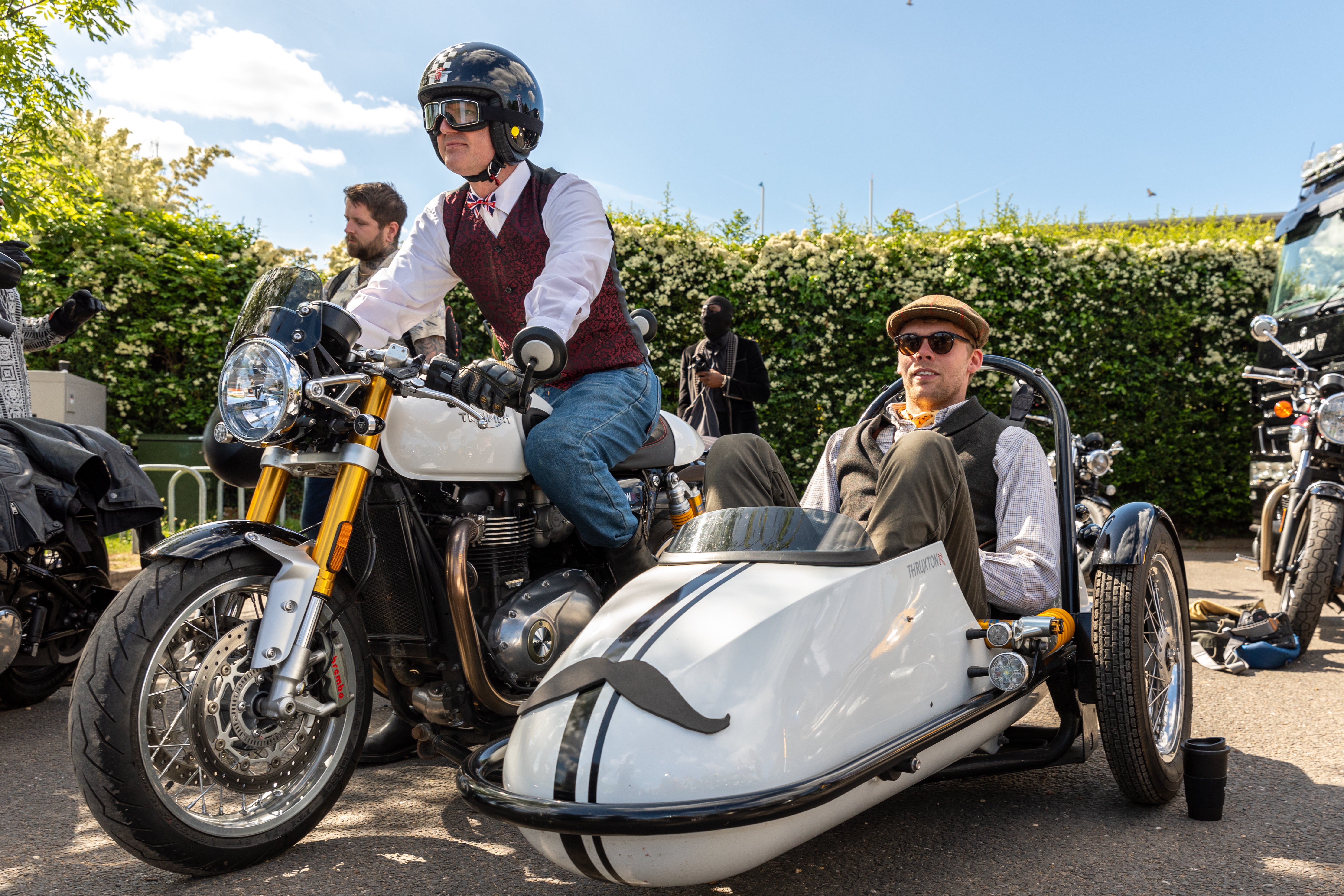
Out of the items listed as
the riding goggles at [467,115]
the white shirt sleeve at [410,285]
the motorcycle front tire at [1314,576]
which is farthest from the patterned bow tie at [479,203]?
the motorcycle front tire at [1314,576]

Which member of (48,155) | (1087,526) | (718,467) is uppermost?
(48,155)

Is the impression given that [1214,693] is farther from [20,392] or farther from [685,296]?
[685,296]

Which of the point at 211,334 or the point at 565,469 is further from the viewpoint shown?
the point at 211,334

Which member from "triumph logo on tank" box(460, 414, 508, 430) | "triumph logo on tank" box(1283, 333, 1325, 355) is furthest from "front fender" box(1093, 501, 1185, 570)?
"triumph logo on tank" box(1283, 333, 1325, 355)

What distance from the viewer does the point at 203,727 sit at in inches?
84.3

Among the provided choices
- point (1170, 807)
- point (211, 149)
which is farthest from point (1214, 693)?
point (211, 149)

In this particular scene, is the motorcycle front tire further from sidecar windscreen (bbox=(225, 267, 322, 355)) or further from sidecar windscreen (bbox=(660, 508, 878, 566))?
sidecar windscreen (bbox=(225, 267, 322, 355))

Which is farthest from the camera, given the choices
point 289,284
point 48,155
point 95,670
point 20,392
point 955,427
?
point 48,155

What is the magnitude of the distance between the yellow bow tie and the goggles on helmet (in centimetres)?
165

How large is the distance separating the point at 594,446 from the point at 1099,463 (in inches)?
170

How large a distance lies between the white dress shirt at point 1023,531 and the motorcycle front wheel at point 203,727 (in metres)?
1.43

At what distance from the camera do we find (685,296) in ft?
30.7

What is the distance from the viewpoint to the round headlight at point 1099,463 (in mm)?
6000

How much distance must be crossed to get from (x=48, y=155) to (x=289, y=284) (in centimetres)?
705
